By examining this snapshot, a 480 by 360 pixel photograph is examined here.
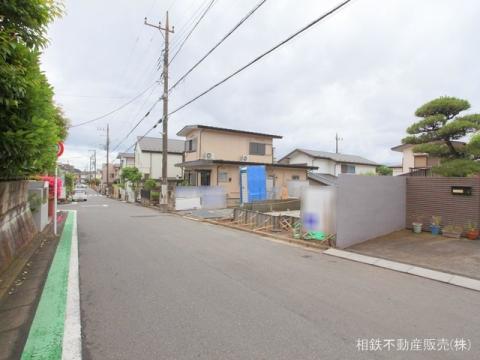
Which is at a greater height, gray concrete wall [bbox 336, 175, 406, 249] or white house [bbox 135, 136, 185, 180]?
white house [bbox 135, 136, 185, 180]

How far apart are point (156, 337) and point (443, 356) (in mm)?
3066

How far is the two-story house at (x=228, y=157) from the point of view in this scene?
23.6 metres

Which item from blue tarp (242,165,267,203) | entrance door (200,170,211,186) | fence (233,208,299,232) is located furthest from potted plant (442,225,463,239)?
entrance door (200,170,211,186)

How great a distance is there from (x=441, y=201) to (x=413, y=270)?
14.7ft

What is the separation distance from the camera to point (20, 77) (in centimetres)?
390

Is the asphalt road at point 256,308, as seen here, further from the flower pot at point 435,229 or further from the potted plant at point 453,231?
the flower pot at point 435,229

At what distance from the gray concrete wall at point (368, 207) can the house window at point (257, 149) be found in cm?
1800

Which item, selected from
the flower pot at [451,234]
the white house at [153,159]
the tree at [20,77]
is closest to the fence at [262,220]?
the flower pot at [451,234]

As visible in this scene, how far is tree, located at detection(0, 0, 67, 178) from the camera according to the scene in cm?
378

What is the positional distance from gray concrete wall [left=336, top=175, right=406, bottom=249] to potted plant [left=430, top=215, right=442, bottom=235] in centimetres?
96

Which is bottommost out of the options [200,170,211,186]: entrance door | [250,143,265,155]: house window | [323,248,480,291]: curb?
[323,248,480,291]: curb

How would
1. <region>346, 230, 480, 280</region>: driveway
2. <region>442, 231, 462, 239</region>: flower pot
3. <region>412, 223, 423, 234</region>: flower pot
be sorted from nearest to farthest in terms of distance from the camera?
<region>346, 230, 480, 280</region>: driveway < <region>442, 231, 462, 239</region>: flower pot < <region>412, 223, 423, 234</region>: flower pot

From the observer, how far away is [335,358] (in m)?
3.06

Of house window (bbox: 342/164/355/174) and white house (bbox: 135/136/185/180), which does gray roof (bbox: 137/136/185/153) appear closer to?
white house (bbox: 135/136/185/180)
